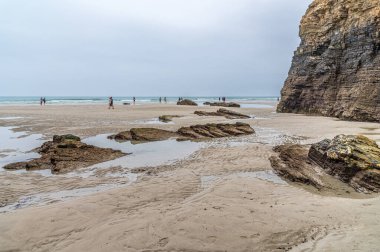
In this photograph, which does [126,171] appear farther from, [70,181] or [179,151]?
[179,151]

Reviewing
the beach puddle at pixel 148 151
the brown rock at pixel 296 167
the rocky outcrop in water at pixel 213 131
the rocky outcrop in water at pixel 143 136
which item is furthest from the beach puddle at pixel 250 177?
the rocky outcrop in water at pixel 143 136

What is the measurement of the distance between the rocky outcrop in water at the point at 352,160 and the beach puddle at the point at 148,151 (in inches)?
212

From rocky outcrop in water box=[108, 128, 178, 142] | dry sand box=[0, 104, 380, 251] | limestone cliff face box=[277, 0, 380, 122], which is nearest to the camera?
dry sand box=[0, 104, 380, 251]

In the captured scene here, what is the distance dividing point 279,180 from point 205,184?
2220 millimetres

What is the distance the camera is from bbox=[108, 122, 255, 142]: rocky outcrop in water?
1584 cm

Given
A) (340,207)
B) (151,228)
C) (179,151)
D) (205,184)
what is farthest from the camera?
(179,151)

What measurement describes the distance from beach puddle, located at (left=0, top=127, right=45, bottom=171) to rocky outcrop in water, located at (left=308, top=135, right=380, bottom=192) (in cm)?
1080

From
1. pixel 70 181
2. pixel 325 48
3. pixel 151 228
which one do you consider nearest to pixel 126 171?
pixel 70 181

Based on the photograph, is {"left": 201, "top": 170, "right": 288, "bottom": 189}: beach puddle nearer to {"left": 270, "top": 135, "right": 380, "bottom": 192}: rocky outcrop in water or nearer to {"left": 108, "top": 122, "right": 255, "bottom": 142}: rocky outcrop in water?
{"left": 270, "top": 135, "right": 380, "bottom": 192}: rocky outcrop in water

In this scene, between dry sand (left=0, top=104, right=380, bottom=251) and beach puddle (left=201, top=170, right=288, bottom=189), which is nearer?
dry sand (left=0, top=104, right=380, bottom=251)

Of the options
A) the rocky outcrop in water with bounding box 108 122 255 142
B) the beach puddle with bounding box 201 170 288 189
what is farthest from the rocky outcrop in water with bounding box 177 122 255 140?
the beach puddle with bounding box 201 170 288 189

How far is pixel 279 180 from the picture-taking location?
8.46m

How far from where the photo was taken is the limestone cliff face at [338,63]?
25.0 meters

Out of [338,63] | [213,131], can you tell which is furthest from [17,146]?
[338,63]
